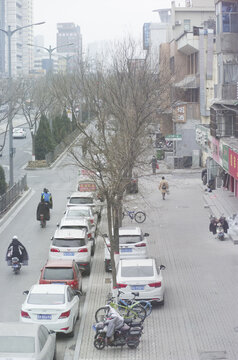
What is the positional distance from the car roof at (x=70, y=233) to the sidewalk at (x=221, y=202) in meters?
9.47

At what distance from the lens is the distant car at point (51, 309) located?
15453 millimetres

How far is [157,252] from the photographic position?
2548cm

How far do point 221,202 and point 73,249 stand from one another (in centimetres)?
1501

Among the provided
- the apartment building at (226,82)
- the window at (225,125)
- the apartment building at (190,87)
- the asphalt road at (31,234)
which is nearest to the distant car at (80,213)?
the asphalt road at (31,234)

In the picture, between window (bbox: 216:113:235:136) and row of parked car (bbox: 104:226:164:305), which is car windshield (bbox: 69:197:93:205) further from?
row of parked car (bbox: 104:226:164:305)

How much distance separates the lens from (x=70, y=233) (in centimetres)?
2344

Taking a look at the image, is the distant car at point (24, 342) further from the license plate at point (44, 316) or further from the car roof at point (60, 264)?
the car roof at point (60, 264)

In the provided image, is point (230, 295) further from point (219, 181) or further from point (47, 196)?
Answer: point (219, 181)

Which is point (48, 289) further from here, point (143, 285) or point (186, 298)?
point (186, 298)

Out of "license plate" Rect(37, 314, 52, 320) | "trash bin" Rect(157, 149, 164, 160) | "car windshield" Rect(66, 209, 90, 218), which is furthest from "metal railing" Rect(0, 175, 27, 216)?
"license plate" Rect(37, 314, 52, 320)

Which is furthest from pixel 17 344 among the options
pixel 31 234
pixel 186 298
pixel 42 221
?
pixel 42 221

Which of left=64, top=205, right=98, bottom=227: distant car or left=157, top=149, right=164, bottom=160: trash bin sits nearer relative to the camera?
left=64, top=205, right=98, bottom=227: distant car

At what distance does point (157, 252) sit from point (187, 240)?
2466mm

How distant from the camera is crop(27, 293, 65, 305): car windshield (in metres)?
15.8
